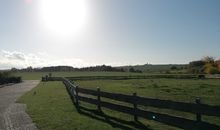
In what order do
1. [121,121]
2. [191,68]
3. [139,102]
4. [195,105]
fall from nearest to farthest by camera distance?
[195,105], [139,102], [121,121], [191,68]

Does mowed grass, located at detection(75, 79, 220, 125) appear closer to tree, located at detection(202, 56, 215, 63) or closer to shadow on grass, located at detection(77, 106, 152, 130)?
shadow on grass, located at detection(77, 106, 152, 130)

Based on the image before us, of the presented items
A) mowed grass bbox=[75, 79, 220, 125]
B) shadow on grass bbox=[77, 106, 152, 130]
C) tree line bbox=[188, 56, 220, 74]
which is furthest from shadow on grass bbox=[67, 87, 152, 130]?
tree line bbox=[188, 56, 220, 74]

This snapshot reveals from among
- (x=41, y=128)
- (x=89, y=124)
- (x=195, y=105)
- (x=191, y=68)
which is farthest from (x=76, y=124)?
(x=191, y=68)

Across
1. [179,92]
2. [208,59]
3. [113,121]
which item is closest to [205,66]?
[208,59]

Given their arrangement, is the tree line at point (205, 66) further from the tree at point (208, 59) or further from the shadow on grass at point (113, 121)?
the shadow on grass at point (113, 121)

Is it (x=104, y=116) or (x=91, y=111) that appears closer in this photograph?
(x=104, y=116)

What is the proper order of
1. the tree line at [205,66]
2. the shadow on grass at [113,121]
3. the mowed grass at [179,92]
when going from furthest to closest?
1. the tree line at [205,66]
2. the mowed grass at [179,92]
3. the shadow on grass at [113,121]

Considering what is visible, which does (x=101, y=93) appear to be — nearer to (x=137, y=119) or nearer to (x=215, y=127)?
(x=137, y=119)

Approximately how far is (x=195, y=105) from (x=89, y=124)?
501cm

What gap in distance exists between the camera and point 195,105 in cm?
1029

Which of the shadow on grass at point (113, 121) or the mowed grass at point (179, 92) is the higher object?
the mowed grass at point (179, 92)

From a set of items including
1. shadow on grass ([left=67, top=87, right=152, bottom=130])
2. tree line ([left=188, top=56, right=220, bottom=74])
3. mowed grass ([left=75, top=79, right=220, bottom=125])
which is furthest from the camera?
tree line ([left=188, top=56, right=220, bottom=74])

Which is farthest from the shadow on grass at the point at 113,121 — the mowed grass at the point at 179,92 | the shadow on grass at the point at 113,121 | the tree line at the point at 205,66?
the tree line at the point at 205,66

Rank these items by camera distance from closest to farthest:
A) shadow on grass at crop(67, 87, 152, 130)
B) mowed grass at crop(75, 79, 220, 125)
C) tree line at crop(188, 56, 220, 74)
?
shadow on grass at crop(67, 87, 152, 130) → mowed grass at crop(75, 79, 220, 125) → tree line at crop(188, 56, 220, 74)
